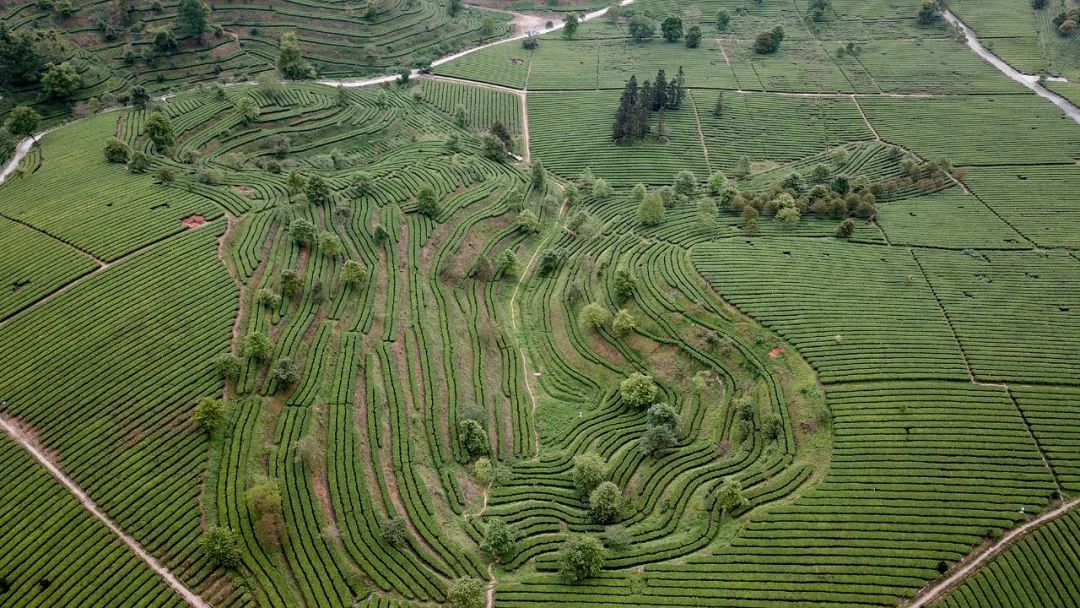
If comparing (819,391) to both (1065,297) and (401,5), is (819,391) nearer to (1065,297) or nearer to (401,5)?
(1065,297)

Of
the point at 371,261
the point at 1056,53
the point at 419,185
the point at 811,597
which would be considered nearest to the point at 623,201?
the point at 419,185

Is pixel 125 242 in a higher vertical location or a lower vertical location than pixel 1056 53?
lower

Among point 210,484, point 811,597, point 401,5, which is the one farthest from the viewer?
point 401,5

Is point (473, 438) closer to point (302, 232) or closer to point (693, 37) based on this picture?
point (302, 232)

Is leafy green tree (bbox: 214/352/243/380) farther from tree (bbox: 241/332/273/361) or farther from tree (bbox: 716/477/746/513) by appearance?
tree (bbox: 716/477/746/513)

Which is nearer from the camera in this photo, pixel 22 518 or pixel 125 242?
pixel 22 518

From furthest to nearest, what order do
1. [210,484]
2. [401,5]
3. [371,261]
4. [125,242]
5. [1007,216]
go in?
[401,5] < [1007,216] < [371,261] < [125,242] < [210,484]

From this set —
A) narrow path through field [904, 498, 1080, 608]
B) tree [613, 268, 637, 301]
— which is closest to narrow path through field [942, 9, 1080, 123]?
narrow path through field [904, 498, 1080, 608]
